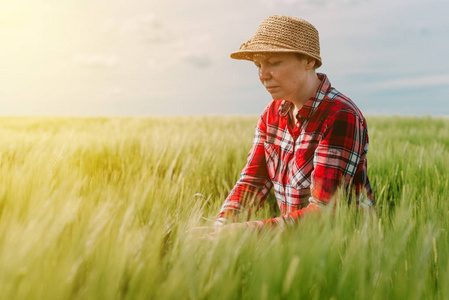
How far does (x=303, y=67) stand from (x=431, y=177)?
1.19 m

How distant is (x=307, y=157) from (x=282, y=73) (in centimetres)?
35

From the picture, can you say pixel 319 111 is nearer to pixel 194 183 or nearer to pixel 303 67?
pixel 303 67

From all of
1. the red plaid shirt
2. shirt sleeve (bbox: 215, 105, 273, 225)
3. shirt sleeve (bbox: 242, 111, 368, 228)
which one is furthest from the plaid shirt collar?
shirt sleeve (bbox: 215, 105, 273, 225)

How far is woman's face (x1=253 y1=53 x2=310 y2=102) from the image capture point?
4.90 ft

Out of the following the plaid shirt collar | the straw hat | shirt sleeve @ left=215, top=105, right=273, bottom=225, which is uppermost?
the straw hat

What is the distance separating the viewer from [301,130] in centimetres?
163

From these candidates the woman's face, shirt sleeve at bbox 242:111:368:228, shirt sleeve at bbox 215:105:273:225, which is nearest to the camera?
shirt sleeve at bbox 242:111:368:228

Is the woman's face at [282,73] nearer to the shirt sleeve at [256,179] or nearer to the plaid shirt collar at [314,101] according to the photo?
the plaid shirt collar at [314,101]

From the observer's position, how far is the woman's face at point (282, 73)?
1.49 meters

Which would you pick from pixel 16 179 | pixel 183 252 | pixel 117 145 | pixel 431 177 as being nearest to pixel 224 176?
pixel 117 145

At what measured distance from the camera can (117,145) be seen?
2.78 metres

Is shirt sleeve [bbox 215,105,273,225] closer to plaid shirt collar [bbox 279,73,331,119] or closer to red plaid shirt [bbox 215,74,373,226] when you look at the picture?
red plaid shirt [bbox 215,74,373,226]

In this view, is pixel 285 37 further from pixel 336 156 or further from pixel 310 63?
pixel 336 156

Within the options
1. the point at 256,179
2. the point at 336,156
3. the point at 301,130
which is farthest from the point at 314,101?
the point at 256,179
